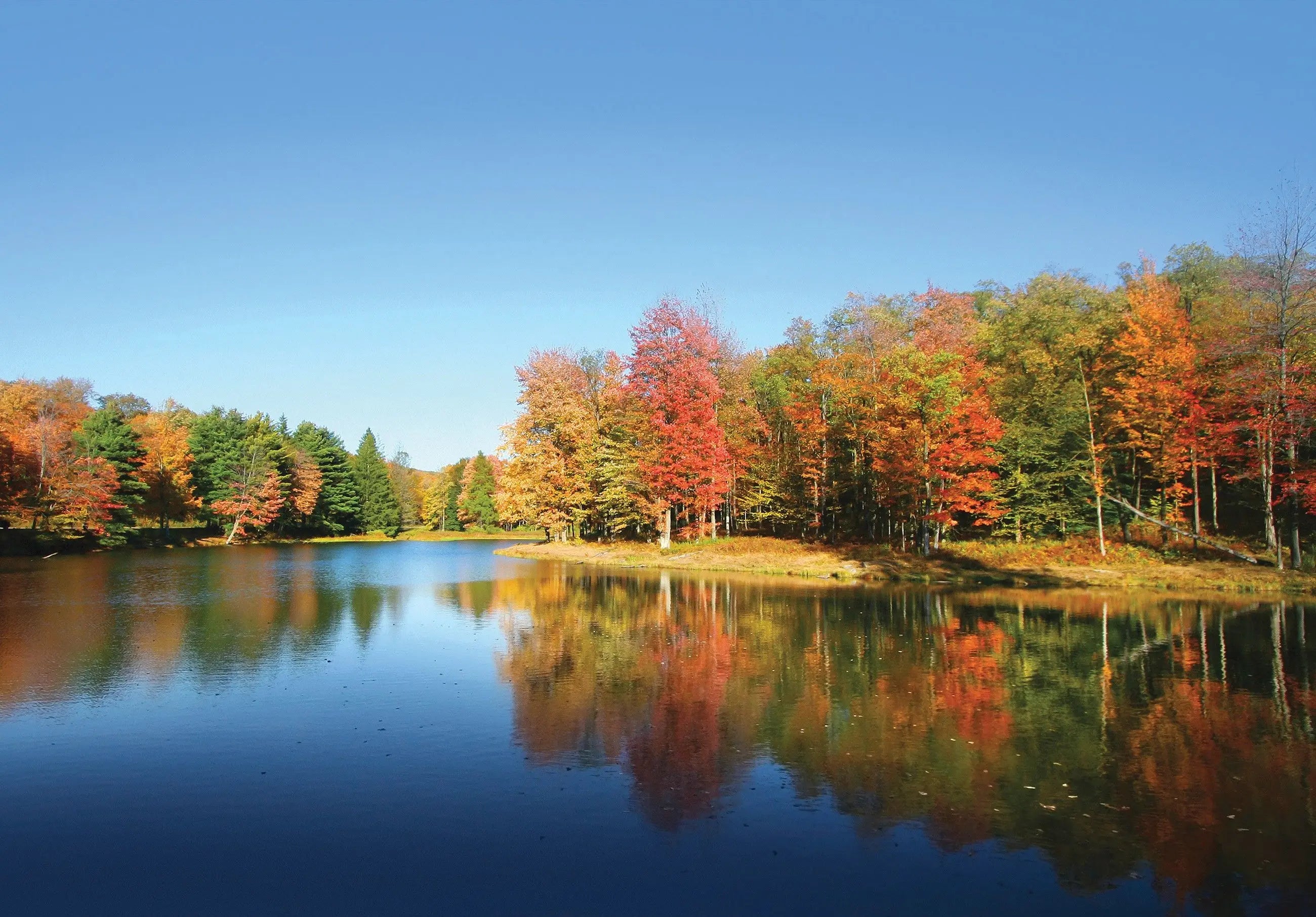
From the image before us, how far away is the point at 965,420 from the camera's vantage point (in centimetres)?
3759

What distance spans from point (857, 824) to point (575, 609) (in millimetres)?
18507

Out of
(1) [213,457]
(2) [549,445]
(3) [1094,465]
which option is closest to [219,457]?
(1) [213,457]

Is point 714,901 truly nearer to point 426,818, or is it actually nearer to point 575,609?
point 426,818

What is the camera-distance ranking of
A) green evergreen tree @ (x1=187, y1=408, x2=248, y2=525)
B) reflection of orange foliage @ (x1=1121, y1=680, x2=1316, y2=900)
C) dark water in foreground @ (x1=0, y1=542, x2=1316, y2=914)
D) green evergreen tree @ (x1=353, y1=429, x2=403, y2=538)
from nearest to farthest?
dark water in foreground @ (x1=0, y1=542, x2=1316, y2=914), reflection of orange foliage @ (x1=1121, y1=680, x2=1316, y2=900), green evergreen tree @ (x1=187, y1=408, x2=248, y2=525), green evergreen tree @ (x1=353, y1=429, x2=403, y2=538)

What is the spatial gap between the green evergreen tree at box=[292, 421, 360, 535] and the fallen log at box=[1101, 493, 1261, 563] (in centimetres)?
7671

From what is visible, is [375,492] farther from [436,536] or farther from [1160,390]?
[1160,390]

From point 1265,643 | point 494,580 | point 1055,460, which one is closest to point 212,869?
point 1265,643

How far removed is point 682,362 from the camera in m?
45.5

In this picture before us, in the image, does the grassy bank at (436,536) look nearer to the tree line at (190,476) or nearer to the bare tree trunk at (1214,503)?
the tree line at (190,476)

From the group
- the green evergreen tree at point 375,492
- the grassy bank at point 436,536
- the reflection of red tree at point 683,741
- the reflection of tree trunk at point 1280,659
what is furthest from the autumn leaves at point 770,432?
the green evergreen tree at point 375,492

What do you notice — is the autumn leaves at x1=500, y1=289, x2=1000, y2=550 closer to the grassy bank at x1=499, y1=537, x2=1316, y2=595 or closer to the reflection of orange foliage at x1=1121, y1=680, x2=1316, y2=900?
the grassy bank at x1=499, y1=537, x2=1316, y2=595

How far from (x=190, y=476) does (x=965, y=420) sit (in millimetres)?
67304

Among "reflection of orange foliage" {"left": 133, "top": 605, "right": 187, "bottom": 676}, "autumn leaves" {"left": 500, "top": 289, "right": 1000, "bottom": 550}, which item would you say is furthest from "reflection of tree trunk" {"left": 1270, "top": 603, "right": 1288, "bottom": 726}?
"reflection of orange foliage" {"left": 133, "top": 605, "right": 187, "bottom": 676}

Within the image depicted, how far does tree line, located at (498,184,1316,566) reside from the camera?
107 feet
